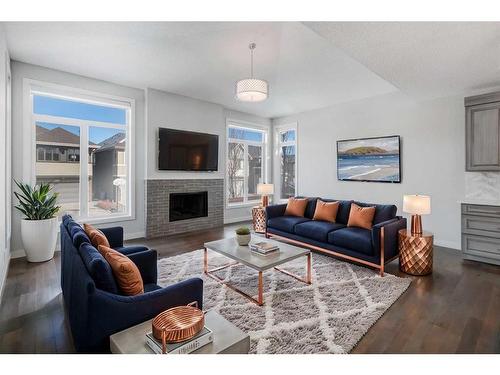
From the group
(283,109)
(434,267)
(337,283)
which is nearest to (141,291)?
(337,283)

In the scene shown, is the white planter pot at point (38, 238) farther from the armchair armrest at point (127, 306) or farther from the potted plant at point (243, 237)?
the armchair armrest at point (127, 306)

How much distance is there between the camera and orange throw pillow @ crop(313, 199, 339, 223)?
4461 mm

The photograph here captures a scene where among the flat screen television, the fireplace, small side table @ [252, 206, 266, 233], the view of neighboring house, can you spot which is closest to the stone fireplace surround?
the fireplace

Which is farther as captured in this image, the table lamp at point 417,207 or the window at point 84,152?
the window at point 84,152

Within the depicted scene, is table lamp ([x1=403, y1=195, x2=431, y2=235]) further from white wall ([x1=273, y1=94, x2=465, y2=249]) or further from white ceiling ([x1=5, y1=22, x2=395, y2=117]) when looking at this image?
white ceiling ([x1=5, y1=22, x2=395, y2=117])

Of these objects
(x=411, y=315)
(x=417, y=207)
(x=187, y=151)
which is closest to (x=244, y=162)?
(x=187, y=151)

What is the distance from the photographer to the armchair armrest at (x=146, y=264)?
245 cm

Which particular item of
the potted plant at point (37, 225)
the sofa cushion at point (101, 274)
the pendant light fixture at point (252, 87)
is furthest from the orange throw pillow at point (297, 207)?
the potted plant at point (37, 225)

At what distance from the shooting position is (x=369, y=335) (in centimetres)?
212

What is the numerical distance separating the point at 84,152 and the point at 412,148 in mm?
5997

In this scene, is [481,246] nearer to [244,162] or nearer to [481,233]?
[481,233]

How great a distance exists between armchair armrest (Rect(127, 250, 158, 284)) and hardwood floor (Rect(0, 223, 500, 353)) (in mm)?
696

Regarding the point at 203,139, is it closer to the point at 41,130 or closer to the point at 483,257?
the point at 41,130

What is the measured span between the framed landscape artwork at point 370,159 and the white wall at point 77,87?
426cm
